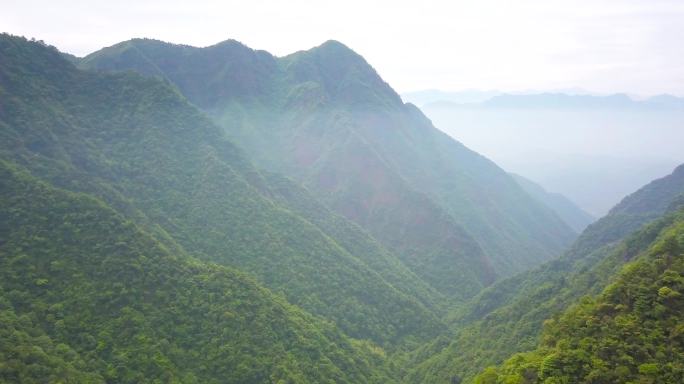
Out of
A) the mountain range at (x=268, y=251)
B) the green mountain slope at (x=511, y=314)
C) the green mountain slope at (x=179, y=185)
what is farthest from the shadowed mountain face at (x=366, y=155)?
the green mountain slope at (x=179, y=185)

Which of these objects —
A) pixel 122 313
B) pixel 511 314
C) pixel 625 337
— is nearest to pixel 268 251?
pixel 122 313

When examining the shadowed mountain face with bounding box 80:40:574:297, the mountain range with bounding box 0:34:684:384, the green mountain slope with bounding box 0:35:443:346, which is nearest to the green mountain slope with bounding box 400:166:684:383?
the mountain range with bounding box 0:34:684:384

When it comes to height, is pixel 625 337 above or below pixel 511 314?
above

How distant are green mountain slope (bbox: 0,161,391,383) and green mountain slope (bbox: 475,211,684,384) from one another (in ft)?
81.7

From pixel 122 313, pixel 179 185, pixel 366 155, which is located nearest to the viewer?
pixel 122 313

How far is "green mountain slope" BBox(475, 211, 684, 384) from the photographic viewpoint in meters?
31.8

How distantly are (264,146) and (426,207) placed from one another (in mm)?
49998

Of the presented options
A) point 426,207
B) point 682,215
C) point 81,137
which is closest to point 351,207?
point 426,207

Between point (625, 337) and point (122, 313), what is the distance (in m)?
44.7

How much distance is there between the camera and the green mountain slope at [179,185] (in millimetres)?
73875

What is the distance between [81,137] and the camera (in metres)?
81.3

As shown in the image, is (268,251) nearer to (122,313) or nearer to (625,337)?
(122,313)

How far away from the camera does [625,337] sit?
34219mm

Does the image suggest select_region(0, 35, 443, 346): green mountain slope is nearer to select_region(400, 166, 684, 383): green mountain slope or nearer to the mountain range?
the mountain range
